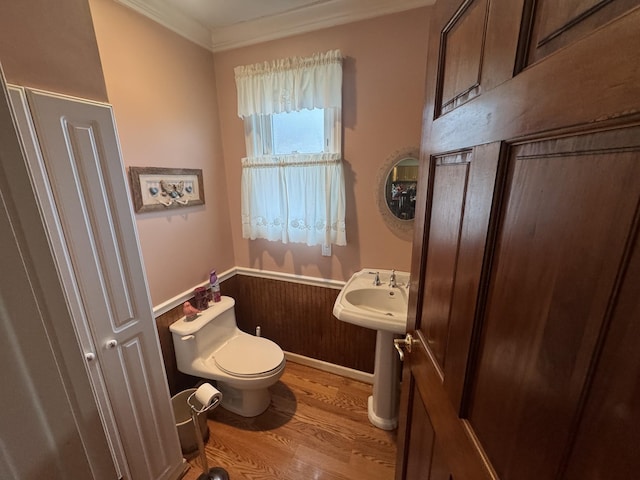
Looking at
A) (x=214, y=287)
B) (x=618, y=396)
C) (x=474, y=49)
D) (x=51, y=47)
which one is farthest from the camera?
(x=214, y=287)

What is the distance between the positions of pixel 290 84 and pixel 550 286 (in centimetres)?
171

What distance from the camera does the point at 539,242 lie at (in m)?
0.39

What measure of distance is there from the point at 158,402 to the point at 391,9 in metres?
2.29

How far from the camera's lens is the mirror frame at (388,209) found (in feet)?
5.27

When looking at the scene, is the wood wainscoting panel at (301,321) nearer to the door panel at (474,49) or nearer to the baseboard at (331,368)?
the baseboard at (331,368)

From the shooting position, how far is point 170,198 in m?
1.60

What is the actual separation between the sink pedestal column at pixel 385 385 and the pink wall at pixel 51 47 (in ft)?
5.58

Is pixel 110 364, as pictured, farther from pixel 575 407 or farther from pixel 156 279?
pixel 575 407

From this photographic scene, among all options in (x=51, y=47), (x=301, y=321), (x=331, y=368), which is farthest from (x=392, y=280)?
(x=51, y=47)

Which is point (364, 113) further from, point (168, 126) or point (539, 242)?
point (539, 242)

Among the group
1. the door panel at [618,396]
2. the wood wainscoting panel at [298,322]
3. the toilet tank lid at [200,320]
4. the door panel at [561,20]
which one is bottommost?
the wood wainscoting panel at [298,322]

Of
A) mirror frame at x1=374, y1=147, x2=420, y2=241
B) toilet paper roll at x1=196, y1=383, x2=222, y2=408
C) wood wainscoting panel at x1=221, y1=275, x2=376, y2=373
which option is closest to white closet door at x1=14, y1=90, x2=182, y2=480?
toilet paper roll at x1=196, y1=383, x2=222, y2=408

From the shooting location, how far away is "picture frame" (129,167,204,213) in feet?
4.68

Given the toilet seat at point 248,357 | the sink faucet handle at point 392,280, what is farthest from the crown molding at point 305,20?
the toilet seat at point 248,357
